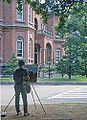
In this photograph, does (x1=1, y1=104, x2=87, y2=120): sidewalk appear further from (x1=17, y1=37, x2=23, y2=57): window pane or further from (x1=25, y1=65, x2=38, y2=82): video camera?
(x1=17, y1=37, x2=23, y2=57): window pane

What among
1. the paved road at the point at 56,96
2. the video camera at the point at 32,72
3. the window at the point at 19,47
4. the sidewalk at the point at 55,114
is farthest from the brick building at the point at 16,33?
the video camera at the point at 32,72

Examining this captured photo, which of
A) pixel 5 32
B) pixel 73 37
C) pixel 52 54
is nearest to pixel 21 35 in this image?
pixel 5 32

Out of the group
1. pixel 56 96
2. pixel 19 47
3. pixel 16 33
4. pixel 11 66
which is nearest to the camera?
pixel 56 96

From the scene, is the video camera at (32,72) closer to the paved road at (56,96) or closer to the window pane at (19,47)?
the paved road at (56,96)

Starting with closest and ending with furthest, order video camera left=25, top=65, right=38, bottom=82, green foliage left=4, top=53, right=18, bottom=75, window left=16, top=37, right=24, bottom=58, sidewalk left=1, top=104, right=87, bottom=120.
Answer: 1. sidewalk left=1, top=104, right=87, bottom=120
2. video camera left=25, top=65, right=38, bottom=82
3. green foliage left=4, top=53, right=18, bottom=75
4. window left=16, top=37, right=24, bottom=58

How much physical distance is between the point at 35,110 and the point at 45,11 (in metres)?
3.50

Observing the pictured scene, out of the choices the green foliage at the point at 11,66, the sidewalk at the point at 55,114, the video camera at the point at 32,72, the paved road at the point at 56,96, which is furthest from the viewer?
the green foliage at the point at 11,66

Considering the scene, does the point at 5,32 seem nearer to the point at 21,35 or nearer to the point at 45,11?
the point at 21,35

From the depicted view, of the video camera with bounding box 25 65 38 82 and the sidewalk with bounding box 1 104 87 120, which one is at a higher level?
the video camera with bounding box 25 65 38 82

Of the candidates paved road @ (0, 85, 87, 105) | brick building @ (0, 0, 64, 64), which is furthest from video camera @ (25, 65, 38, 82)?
brick building @ (0, 0, 64, 64)

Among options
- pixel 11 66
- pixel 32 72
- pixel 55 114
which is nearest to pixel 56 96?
pixel 55 114

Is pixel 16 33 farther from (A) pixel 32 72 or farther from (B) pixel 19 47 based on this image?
(A) pixel 32 72

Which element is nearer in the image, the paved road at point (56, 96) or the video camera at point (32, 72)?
the video camera at point (32, 72)

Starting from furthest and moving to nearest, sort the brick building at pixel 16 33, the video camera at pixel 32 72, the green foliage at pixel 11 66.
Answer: the brick building at pixel 16 33 → the green foliage at pixel 11 66 → the video camera at pixel 32 72
